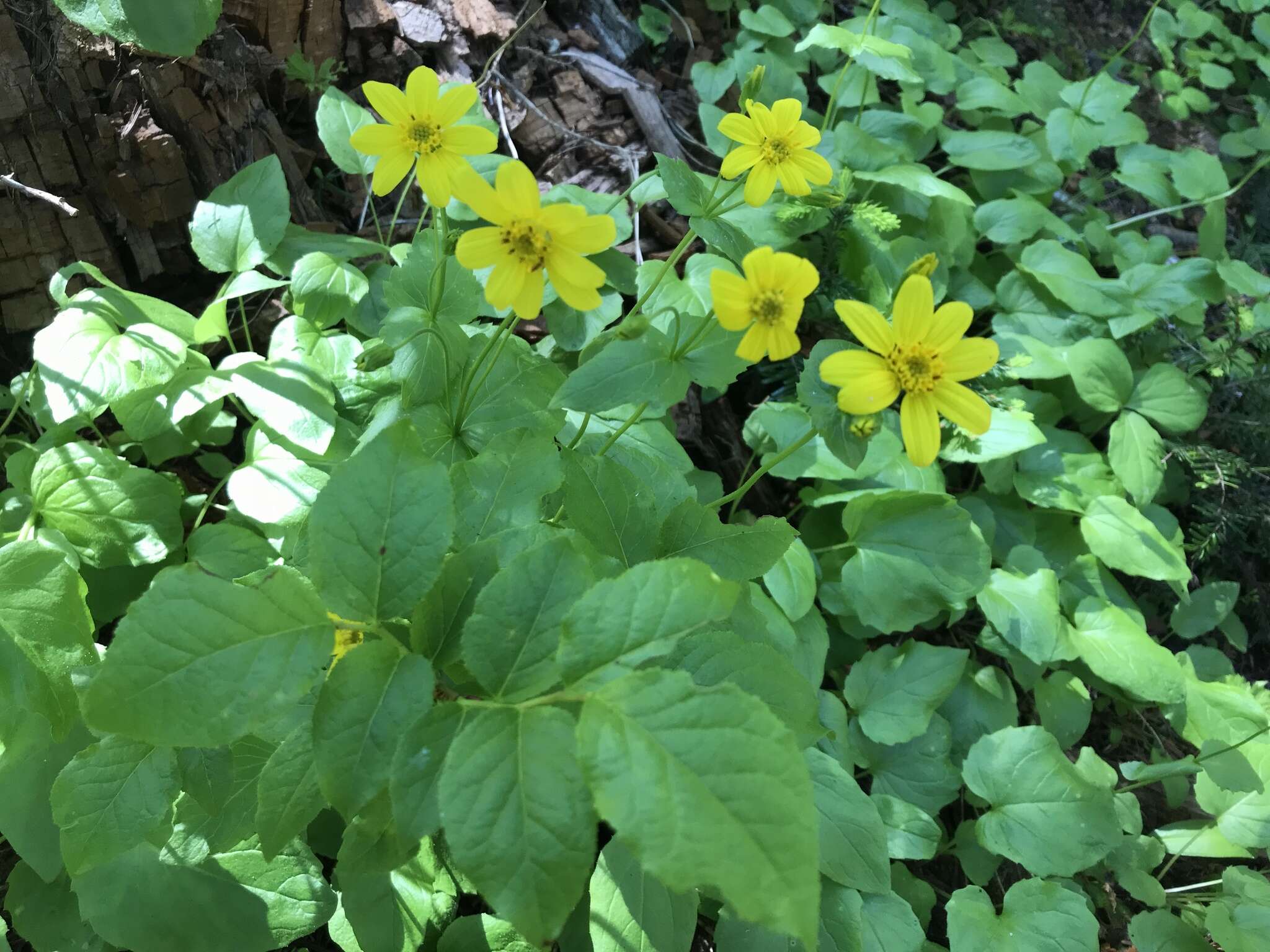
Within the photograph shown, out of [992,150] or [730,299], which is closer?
[730,299]

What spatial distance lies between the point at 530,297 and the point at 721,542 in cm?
48

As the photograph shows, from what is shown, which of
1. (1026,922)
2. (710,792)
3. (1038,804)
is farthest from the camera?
(1038,804)

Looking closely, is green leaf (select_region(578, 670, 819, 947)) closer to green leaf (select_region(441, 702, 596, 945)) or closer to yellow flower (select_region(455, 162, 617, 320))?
green leaf (select_region(441, 702, 596, 945))

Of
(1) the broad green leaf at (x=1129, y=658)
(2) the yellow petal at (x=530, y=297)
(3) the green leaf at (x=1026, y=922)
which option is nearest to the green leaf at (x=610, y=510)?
(2) the yellow petal at (x=530, y=297)

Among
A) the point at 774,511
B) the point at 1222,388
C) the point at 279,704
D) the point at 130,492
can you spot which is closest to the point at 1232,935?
the point at 774,511

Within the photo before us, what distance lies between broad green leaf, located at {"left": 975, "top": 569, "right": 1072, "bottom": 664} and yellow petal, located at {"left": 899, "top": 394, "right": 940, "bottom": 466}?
3.53 ft

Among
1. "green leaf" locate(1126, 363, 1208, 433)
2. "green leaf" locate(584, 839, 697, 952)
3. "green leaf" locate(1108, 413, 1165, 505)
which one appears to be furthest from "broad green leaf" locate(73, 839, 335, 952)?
"green leaf" locate(1126, 363, 1208, 433)

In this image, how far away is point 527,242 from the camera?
1167 millimetres

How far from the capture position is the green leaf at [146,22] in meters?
0.86

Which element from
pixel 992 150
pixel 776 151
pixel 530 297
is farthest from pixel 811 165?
pixel 992 150

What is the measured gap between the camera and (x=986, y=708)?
2.21 m

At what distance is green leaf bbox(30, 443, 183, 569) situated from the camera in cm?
159

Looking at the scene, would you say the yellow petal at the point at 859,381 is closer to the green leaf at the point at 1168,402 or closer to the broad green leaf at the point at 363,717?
the broad green leaf at the point at 363,717

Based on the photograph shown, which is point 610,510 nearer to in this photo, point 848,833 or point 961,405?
point 961,405
